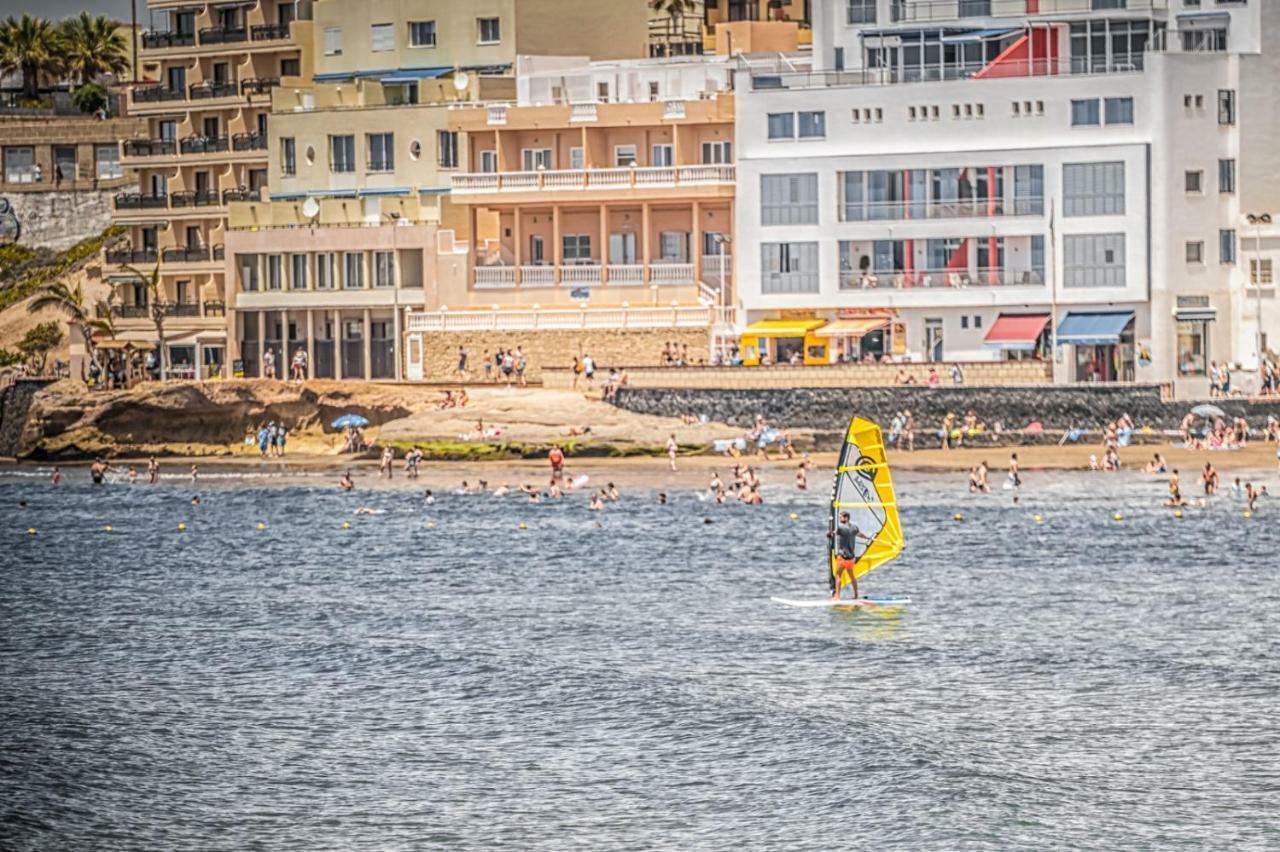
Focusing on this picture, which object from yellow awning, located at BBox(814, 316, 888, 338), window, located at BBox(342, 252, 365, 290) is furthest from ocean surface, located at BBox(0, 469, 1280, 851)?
window, located at BBox(342, 252, 365, 290)

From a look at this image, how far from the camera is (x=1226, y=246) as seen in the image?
104 meters

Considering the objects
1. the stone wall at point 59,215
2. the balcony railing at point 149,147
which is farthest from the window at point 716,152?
the stone wall at point 59,215

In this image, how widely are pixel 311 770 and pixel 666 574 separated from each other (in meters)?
26.9

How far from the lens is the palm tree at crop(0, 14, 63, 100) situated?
168m

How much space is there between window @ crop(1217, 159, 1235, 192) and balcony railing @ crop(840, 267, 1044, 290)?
782 centimetres

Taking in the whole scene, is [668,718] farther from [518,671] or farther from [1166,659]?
[1166,659]

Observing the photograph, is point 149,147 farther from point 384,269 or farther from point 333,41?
point 384,269

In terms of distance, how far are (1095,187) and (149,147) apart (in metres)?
52.5

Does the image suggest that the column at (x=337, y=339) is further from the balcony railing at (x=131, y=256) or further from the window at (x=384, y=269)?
the balcony railing at (x=131, y=256)

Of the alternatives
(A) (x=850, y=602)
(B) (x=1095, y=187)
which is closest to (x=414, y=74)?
(B) (x=1095, y=187)

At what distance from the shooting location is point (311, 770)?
46250 millimetres

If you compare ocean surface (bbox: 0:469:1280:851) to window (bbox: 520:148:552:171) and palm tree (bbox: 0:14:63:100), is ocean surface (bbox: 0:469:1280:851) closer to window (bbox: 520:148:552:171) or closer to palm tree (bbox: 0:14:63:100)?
window (bbox: 520:148:552:171)

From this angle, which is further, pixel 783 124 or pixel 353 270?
pixel 353 270

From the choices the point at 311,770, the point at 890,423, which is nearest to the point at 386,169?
the point at 890,423
